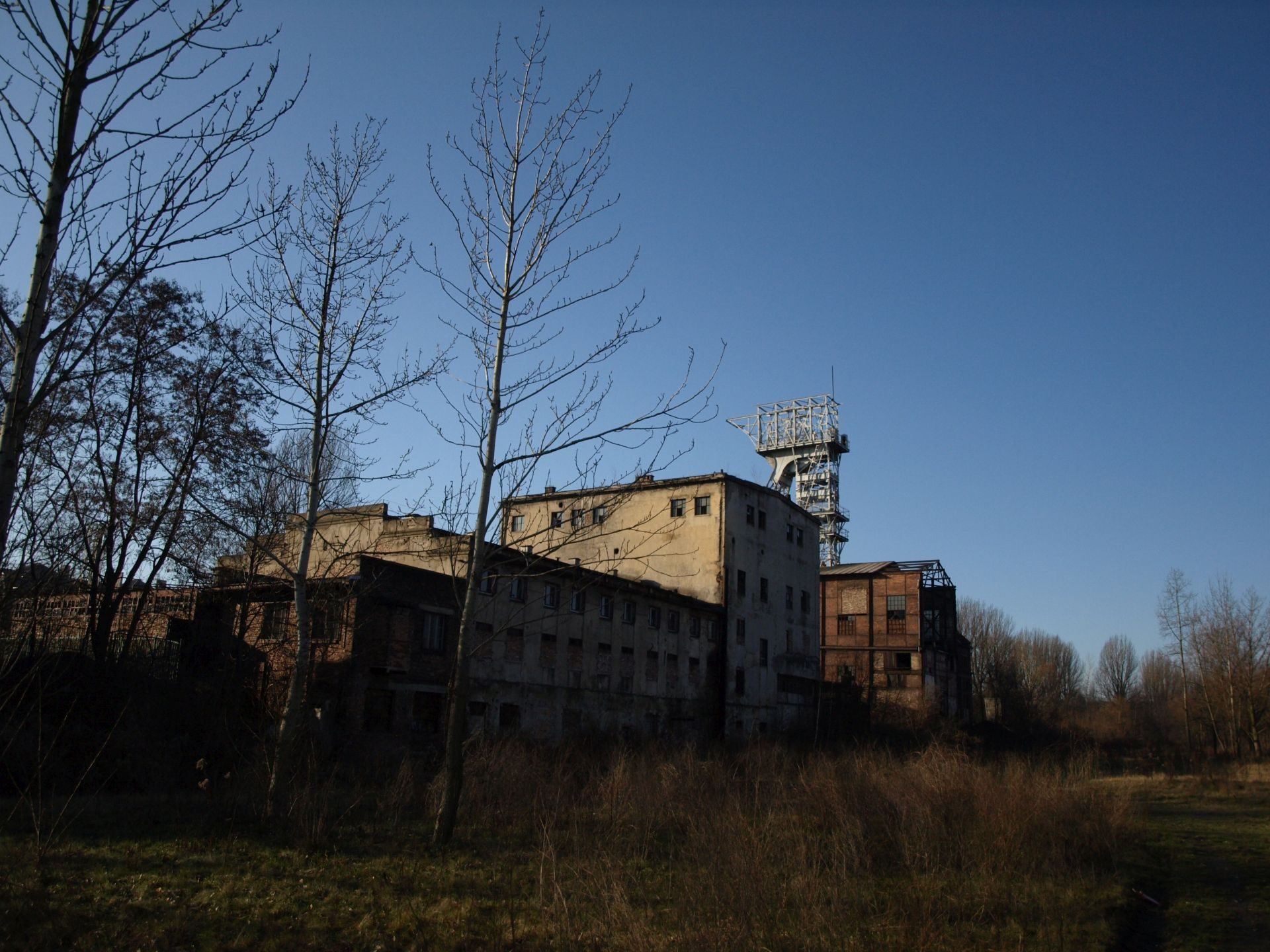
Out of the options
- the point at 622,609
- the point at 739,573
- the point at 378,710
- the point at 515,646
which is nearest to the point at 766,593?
the point at 739,573

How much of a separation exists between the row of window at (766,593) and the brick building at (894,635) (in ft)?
22.1

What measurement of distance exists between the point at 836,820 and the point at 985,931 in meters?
4.30

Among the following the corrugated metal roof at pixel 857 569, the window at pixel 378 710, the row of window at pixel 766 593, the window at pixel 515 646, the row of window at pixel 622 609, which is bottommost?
the window at pixel 378 710

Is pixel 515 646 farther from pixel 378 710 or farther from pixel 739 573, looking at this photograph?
pixel 739 573

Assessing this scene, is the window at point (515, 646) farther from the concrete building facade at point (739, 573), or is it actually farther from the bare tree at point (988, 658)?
the bare tree at point (988, 658)

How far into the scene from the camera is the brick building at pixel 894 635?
184 ft

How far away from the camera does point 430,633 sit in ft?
91.6

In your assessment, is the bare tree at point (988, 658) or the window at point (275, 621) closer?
the window at point (275, 621)

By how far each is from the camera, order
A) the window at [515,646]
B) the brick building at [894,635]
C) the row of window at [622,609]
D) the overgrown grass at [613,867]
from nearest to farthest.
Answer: the overgrown grass at [613,867], the window at [515,646], the row of window at [622,609], the brick building at [894,635]

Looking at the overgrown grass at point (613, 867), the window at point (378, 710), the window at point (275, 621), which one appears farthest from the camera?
the window at point (378, 710)

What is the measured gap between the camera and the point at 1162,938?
9.67 metres

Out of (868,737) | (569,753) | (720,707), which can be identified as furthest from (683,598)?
(569,753)

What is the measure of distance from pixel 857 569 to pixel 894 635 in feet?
17.6

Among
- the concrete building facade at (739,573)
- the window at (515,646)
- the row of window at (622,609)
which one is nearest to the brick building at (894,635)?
the concrete building facade at (739,573)
